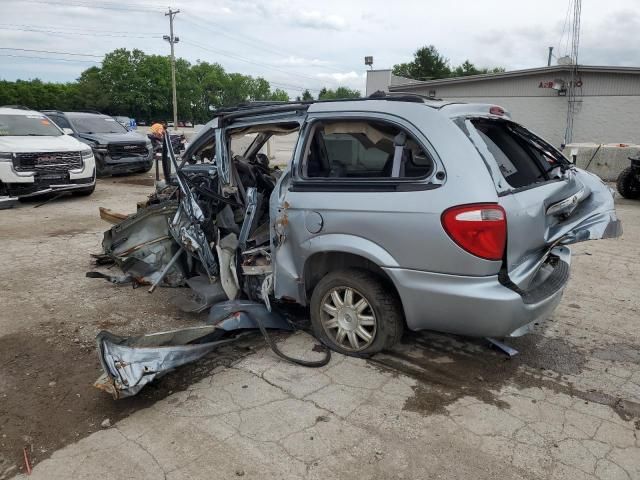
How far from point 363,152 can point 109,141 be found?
1143 cm

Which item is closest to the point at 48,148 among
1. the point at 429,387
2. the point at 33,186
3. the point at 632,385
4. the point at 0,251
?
the point at 33,186

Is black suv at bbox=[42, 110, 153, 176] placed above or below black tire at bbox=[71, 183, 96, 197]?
above

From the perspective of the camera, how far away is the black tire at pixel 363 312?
132 inches

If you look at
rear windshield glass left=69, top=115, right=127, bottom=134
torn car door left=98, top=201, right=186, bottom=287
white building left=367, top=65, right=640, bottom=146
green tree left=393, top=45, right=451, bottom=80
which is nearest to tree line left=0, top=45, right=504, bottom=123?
green tree left=393, top=45, right=451, bottom=80

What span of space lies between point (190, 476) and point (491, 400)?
1819 millimetres

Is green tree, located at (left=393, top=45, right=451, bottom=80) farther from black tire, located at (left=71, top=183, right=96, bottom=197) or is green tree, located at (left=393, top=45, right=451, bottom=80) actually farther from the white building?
black tire, located at (left=71, top=183, right=96, bottom=197)

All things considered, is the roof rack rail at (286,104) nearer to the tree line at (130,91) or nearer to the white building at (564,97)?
the white building at (564,97)

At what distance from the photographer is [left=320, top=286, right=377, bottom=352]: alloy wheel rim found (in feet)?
11.4

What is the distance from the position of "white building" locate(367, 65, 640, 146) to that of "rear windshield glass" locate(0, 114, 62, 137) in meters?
13.7

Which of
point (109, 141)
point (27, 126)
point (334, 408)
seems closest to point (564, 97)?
point (109, 141)

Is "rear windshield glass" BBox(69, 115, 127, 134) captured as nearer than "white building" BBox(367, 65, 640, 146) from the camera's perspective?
Yes

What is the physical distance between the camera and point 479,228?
2.88 meters

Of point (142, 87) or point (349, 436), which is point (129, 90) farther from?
point (349, 436)

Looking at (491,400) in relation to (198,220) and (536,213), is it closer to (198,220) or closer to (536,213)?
(536,213)
